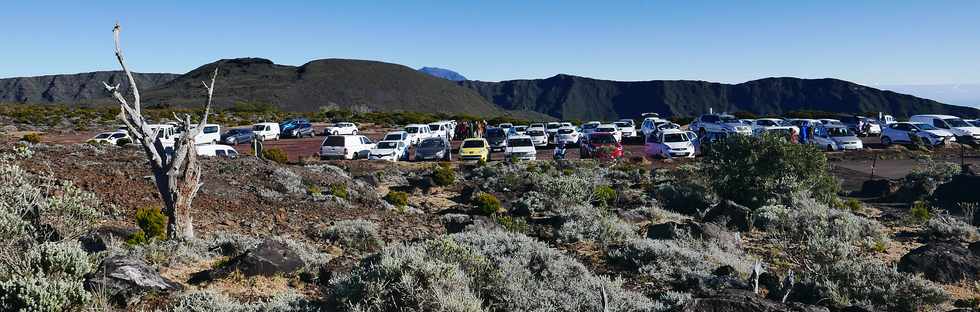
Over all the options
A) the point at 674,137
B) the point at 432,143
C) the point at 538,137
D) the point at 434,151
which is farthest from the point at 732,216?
the point at 538,137

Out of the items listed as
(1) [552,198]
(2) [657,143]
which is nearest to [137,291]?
(1) [552,198]

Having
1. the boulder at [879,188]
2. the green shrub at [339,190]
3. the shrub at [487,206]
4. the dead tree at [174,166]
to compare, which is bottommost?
the boulder at [879,188]

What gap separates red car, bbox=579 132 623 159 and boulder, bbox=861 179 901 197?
1018 centimetres

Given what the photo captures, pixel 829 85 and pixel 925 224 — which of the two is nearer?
pixel 925 224

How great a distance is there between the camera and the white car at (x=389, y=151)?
27469mm

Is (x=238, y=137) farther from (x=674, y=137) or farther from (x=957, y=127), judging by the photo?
(x=957, y=127)

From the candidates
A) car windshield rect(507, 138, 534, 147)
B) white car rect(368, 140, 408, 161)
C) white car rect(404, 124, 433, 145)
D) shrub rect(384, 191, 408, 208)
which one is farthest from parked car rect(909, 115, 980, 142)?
shrub rect(384, 191, 408, 208)

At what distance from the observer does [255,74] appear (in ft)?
438

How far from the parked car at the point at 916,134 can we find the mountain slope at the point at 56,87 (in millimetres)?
148326

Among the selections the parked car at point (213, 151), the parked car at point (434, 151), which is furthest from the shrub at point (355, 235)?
the parked car at point (434, 151)

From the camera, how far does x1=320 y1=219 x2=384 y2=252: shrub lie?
34.4 ft

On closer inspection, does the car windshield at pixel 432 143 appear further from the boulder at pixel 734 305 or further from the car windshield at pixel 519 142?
the boulder at pixel 734 305

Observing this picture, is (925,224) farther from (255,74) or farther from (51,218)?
(255,74)

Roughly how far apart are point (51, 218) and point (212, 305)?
12.5 ft
